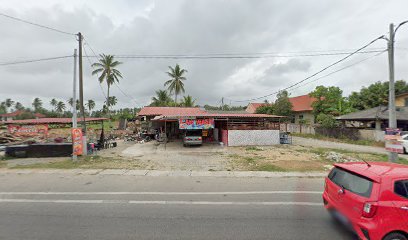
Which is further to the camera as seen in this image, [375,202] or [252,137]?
[252,137]

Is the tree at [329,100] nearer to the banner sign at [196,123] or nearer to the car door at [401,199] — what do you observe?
the banner sign at [196,123]

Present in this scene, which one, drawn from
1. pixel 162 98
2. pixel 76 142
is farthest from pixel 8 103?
pixel 76 142

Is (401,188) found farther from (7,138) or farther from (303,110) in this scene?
(303,110)

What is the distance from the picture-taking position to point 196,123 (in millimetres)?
20609

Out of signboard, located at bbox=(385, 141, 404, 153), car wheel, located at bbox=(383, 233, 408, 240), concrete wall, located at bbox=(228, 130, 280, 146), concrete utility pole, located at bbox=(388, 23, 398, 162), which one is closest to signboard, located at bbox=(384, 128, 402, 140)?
signboard, located at bbox=(385, 141, 404, 153)

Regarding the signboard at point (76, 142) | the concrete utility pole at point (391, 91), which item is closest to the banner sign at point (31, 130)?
the signboard at point (76, 142)

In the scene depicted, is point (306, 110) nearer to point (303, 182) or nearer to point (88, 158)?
point (303, 182)

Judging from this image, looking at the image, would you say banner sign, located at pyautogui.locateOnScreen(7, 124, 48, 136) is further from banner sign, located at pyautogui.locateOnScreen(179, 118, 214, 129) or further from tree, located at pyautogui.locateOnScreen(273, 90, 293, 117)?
tree, located at pyautogui.locateOnScreen(273, 90, 293, 117)

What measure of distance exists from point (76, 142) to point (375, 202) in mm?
14830

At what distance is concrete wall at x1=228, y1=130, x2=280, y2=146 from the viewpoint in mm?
21312

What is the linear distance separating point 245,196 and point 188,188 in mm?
2082

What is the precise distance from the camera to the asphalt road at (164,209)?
4.50m

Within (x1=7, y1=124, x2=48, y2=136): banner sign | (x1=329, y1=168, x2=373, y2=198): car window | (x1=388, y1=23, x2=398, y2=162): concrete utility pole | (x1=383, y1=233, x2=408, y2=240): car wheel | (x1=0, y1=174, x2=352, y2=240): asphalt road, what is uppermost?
(x1=388, y1=23, x2=398, y2=162): concrete utility pole

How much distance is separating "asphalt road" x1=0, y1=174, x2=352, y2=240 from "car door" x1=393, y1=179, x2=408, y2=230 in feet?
3.66
